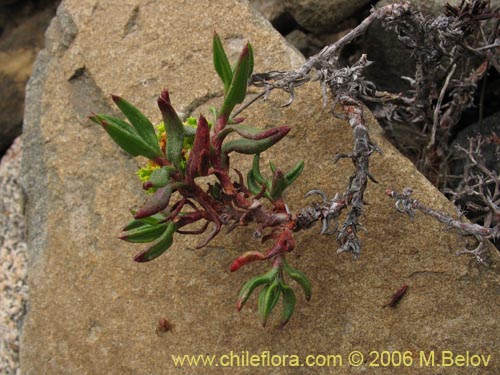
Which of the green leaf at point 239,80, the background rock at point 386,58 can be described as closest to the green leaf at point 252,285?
the green leaf at point 239,80

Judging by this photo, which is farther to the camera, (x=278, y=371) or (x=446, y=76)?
(x=446, y=76)

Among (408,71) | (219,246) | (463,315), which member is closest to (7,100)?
(219,246)

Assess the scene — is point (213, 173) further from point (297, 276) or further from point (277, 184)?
point (297, 276)

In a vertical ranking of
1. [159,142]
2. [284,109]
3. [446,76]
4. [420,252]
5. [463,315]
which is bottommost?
[463,315]

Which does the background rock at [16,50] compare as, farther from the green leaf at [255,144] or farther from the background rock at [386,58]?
the green leaf at [255,144]

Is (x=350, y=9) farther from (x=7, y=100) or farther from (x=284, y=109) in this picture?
(x=7, y=100)

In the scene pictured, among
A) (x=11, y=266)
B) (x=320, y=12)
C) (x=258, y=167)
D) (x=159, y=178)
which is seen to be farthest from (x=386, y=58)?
(x=11, y=266)
